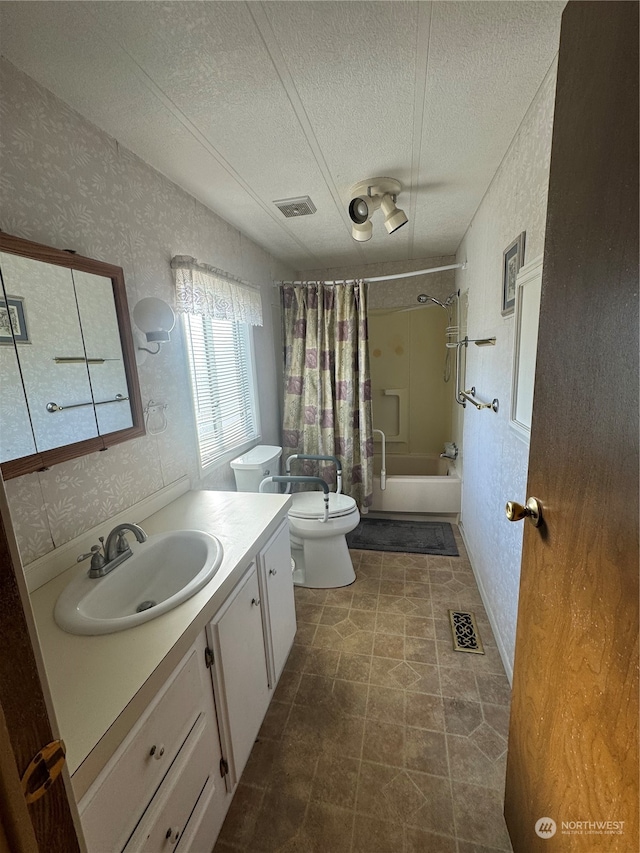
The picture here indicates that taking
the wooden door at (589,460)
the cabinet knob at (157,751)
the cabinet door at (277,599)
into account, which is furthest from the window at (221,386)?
the wooden door at (589,460)

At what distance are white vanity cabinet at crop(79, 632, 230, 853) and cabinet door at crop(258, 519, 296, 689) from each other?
0.40m

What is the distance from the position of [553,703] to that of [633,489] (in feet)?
1.86

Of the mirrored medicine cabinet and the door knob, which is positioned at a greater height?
the mirrored medicine cabinet

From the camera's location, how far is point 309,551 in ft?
7.37

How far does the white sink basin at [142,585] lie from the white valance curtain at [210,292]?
108cm

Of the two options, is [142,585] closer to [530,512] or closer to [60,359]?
[60,359]

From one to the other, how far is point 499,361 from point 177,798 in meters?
1.95

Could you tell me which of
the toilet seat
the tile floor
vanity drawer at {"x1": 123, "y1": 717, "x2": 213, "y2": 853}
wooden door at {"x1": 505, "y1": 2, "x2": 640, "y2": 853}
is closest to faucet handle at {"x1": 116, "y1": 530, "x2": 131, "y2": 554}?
vanity drawer at {"x1": 123, "y1": 717, "x2": 213, "y2": 853}

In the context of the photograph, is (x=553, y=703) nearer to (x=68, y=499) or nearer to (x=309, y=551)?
(x=68, y=499)

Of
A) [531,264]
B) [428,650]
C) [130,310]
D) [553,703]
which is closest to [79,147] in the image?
[130,310]

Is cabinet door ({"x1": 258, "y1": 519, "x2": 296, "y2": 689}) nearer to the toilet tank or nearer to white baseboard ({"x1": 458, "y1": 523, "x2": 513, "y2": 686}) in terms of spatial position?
the toilet tank

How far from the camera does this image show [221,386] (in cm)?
214

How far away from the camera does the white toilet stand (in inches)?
84.7

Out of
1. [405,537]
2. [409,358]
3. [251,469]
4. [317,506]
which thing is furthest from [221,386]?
[409,358]
